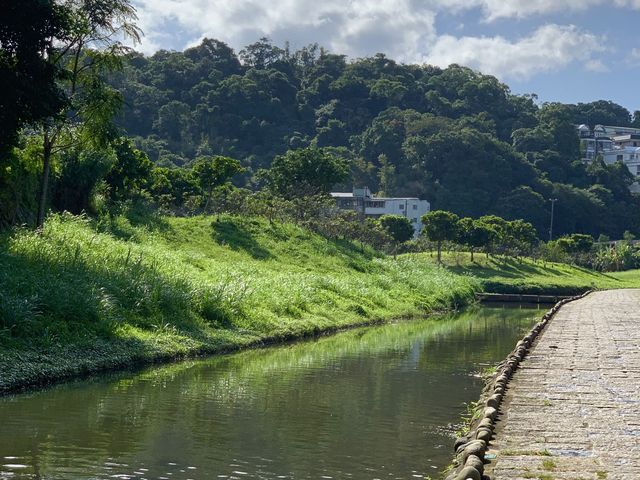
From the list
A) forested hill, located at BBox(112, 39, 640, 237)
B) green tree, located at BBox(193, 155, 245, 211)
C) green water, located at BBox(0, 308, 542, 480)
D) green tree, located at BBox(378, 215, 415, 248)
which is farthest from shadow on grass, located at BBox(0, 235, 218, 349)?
forested hill, located at BBox(112, 39, 640, 237)

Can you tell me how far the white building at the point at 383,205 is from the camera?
105m

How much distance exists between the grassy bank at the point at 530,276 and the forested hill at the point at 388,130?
27748 millimetres

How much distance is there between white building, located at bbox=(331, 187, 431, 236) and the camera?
105250mm

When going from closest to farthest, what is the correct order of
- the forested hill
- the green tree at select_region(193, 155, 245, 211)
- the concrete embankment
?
the concrete embankment → the green tree at select_region(193, 155, 245, 211) → the forested hill

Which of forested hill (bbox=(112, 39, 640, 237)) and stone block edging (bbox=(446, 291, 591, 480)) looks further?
forested hill (bbox=(112, 39, 640, 237))

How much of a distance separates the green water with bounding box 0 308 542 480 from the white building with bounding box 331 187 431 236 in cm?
8433

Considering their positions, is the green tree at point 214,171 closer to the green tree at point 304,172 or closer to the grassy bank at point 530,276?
the green tree at point 304,172

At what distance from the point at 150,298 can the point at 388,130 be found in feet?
333

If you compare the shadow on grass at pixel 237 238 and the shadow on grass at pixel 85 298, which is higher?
the shadow on grass at pixel 237 238

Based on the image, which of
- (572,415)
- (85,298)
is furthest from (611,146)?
(572,415)

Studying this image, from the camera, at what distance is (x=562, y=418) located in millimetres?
11680

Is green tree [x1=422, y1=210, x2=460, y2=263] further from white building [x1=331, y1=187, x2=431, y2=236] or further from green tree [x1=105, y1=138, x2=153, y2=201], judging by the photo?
green tree [x1=105, y1=138, x2=153, y2=201]

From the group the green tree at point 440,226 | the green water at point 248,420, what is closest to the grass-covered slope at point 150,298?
the green water at point 248,420

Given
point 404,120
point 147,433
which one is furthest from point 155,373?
point 404,120
